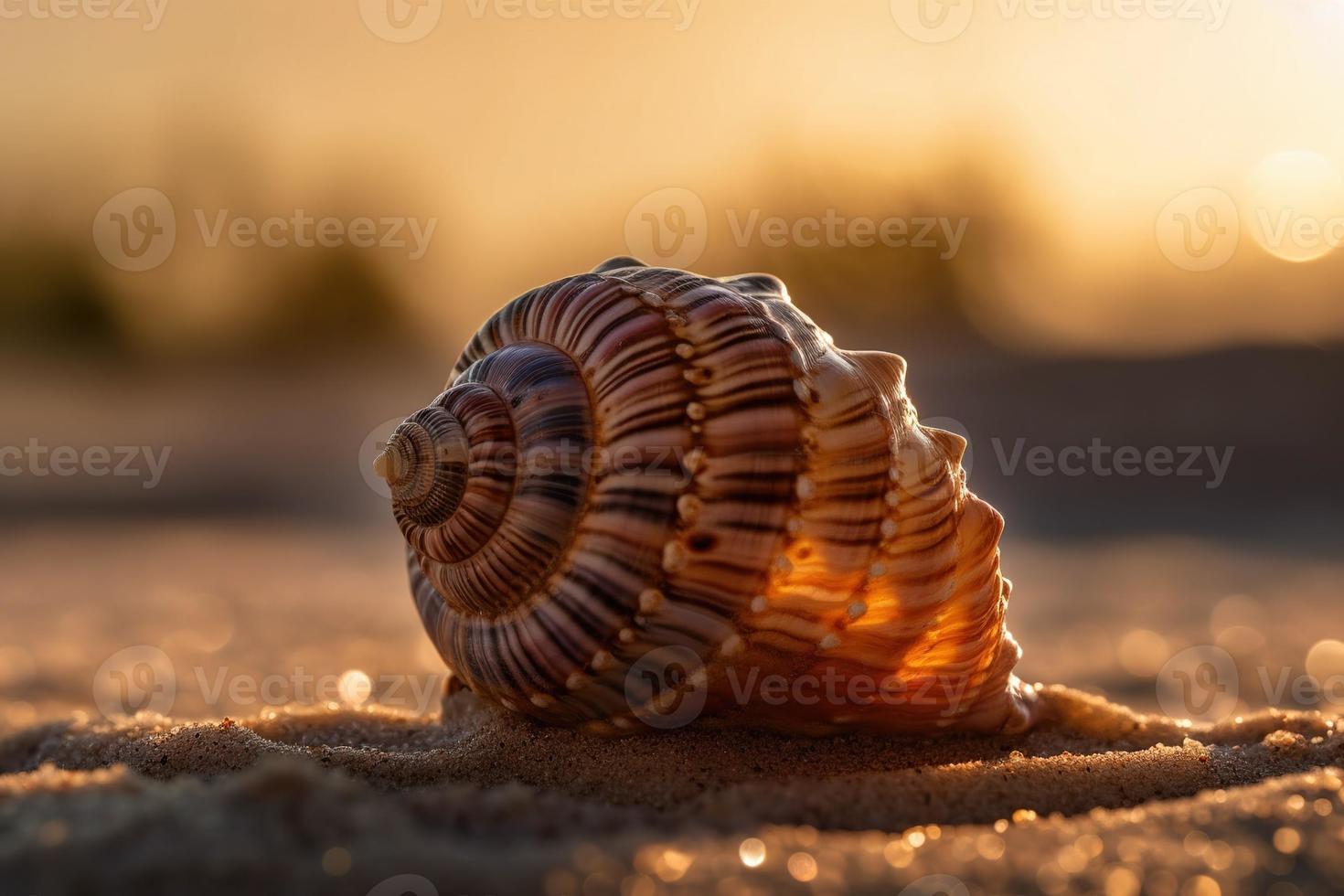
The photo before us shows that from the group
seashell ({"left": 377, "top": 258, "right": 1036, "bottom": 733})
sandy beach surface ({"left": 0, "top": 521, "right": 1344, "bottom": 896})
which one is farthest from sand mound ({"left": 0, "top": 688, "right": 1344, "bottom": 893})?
seashell ({"left": 377, "top": 258, "right": 1036, "bottom": 733})

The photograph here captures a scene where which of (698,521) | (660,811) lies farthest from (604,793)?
(698,521)

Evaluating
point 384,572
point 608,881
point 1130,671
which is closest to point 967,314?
point 384,572

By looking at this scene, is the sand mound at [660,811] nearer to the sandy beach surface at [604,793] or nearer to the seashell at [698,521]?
the sandy beach surface at [604,793]

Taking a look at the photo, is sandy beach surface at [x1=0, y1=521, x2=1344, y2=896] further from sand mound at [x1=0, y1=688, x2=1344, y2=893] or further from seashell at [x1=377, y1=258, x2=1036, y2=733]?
seashell at [x1=377, y1=258, x2=1036, y2=733]

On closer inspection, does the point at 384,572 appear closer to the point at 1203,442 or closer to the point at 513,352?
the point at 513,352

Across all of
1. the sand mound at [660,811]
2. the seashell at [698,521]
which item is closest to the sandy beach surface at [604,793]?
the sand mound at [660,811]
